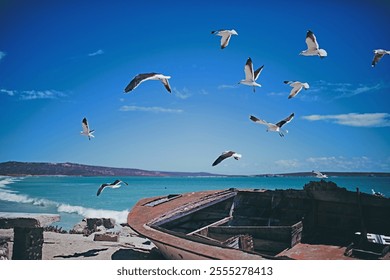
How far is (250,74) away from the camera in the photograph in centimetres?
529

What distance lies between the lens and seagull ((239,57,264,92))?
17.0 feet

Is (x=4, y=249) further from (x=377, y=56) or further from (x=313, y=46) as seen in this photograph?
(x=377, y=56)

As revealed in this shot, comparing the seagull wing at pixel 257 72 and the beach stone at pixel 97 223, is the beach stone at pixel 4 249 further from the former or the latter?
the beach stone at pixel 97 223

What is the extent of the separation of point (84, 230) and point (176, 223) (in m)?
7.46

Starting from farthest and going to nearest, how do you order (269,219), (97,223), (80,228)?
1. (97,223)
2. (80,228)
3. (269,219)

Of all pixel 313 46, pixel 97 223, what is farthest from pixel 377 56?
pixel 97 223

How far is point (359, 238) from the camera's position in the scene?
17.2ft

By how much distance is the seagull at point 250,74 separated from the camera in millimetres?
5195

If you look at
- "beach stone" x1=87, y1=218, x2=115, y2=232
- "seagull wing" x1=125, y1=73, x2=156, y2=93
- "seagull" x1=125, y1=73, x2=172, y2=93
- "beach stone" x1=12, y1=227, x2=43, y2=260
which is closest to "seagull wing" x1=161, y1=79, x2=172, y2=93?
"seagull" x1=125, y1=73, x2=172, y2=93

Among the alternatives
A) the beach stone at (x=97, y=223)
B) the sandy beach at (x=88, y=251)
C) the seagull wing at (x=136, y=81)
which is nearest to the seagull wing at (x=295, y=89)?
the seagull wing at (x=136, y=81)

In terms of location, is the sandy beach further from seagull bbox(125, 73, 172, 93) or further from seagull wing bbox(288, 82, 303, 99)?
seagull wing bbox(288, 82, 303, 99)
